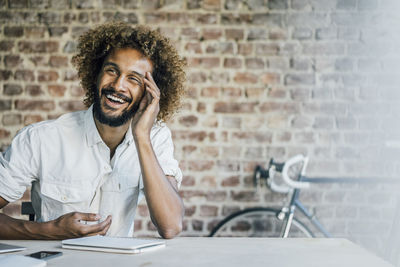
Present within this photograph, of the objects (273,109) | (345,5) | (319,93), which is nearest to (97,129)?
(273,109)

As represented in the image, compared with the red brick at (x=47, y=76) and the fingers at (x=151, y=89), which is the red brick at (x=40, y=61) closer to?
the red brick at (x=47, y=76)

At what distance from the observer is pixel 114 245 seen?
1065 millimetres

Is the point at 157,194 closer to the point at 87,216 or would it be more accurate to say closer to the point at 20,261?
the point at 87,216

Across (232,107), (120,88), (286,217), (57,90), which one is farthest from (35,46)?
(286,217)

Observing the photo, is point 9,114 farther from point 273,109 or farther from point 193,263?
point 193,263

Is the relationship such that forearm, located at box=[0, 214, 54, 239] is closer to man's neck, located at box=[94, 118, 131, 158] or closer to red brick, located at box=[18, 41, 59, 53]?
man's neck, located at box=[94, 118, 131, 158]

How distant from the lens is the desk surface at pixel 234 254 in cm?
99

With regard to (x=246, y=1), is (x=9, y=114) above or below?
below

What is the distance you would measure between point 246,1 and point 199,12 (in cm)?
31

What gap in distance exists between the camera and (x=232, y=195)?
2590mm

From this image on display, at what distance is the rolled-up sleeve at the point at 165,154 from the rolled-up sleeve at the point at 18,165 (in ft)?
1.55

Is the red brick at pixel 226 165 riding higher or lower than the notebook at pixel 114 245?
lower

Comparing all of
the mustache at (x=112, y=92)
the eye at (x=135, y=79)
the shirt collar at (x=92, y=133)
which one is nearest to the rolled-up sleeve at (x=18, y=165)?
Answer: the shirt collar at (x=92, y=133)

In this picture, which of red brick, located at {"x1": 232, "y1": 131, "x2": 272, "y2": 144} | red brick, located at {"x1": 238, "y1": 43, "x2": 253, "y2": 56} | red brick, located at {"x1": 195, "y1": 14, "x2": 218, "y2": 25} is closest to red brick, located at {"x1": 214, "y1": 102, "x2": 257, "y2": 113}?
red brick, located at {"x1": 232, "y1": 131, "x2": 272, "y2": 144}
